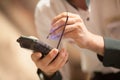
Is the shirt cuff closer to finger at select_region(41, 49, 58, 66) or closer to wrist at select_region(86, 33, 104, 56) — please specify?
wrist at select_region(86, 33, 104, 56)

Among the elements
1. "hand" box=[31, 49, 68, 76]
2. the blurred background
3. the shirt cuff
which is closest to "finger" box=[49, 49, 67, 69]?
"hand" box=[31, 49, 68, 76]

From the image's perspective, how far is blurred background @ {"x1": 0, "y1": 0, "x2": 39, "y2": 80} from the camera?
1.43 meters

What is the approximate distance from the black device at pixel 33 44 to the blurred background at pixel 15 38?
26.4 inches

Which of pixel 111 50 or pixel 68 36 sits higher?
pixel 68 36

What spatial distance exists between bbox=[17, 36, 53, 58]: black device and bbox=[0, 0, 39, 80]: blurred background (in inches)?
26.4

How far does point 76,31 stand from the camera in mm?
771

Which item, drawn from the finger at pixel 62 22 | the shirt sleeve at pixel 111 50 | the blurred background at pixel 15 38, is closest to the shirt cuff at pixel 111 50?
the shirt sleeve at pixel 111 50

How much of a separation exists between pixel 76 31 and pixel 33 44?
13 cm

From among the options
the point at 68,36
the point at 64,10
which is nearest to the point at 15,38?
the point at 64,10

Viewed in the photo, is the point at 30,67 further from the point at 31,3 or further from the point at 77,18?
the point at 77,18

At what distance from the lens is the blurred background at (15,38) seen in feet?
4.68

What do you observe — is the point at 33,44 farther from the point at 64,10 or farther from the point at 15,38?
the point at 15,38

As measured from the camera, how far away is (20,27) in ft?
5.22

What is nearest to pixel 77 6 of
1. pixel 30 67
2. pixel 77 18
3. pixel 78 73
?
pixel 77 18
